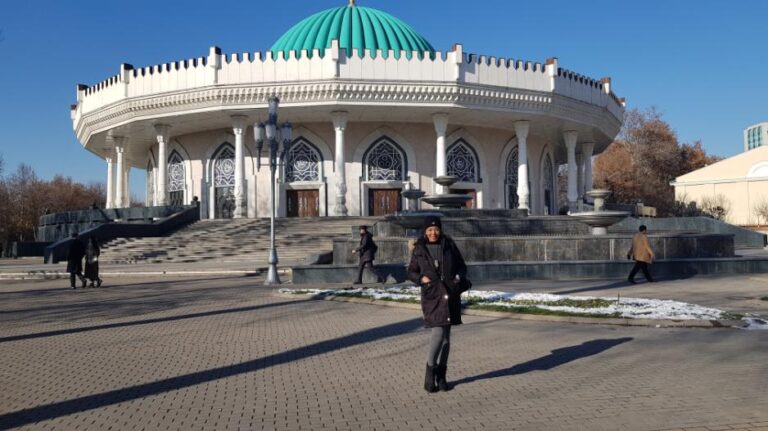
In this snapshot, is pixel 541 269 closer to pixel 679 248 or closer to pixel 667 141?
pixel 679 248

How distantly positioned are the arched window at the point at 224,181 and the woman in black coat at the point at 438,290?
28.4m

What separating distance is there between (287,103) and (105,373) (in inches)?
925

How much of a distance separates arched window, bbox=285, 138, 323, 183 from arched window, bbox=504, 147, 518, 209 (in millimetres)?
10534

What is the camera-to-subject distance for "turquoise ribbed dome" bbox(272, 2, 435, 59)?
34.4 metres

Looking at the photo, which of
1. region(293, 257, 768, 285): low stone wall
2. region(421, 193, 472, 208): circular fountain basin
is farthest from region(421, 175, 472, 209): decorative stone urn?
region(293, 257, 768, 285): low stone wall

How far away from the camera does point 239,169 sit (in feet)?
98.0

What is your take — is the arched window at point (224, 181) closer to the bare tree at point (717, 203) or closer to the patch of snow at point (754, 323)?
the patch of snow at point (754, 323)

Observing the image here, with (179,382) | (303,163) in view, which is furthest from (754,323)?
(303,163)

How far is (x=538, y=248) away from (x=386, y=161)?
1801cm

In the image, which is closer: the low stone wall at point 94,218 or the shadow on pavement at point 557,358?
the shadow on pavement at point 557,358

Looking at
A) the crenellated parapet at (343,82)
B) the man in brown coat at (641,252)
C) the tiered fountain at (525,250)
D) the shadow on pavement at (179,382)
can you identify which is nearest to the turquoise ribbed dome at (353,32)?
the crenellated parapet at (343,82)

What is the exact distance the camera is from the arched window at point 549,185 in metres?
38.3

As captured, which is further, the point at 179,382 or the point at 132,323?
the point at 132,323

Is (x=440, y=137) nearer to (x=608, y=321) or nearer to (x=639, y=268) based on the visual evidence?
(x=639, y=268)
